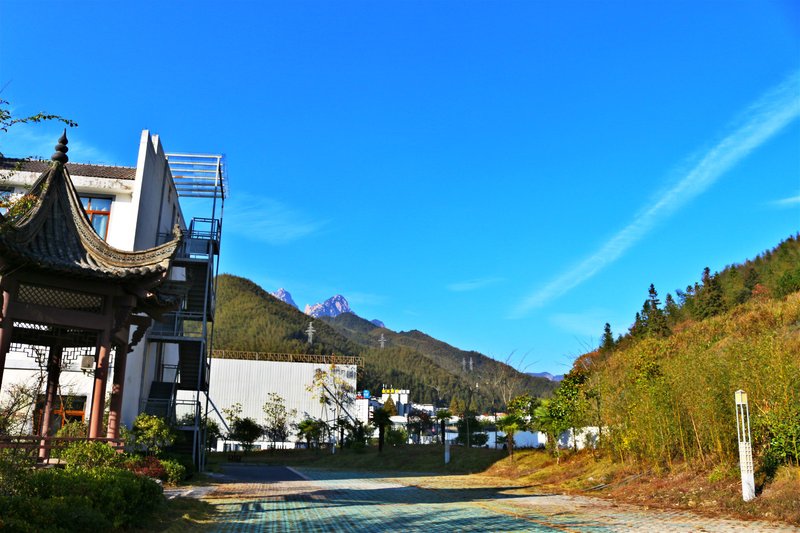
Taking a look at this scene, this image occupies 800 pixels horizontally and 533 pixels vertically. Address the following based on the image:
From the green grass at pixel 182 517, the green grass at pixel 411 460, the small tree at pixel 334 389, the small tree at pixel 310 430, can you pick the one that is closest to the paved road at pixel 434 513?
the green grass at pixel 182 517

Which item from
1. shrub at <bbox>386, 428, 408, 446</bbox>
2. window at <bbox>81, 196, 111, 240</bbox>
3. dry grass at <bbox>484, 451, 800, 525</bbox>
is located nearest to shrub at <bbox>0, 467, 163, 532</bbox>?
dry grass at <bbox>484, 451, 800, 525</bbox>

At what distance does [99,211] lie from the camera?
17266 millimetres

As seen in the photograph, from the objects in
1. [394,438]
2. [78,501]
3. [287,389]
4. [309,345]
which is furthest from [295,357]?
[78,501]

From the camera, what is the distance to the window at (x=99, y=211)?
17.2 metres

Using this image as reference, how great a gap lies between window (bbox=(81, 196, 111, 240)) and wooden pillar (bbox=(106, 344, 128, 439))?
8.24m

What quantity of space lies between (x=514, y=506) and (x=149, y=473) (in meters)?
7.29

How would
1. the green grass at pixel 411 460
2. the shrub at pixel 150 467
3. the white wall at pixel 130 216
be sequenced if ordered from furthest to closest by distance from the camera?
the green grass at pixel 411 460
the white wall at pixel 130 216
the shrub at pixel 150 467

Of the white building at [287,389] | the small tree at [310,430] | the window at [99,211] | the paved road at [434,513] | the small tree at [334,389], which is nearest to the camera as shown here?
the paved road at [434,513]

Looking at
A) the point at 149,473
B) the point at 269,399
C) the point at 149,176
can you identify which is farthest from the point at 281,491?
the point at 269,399

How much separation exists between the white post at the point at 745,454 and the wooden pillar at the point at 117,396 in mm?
9561

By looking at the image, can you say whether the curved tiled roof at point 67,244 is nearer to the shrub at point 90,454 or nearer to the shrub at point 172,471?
the shrub at point 90,454

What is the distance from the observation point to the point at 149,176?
18.1 m

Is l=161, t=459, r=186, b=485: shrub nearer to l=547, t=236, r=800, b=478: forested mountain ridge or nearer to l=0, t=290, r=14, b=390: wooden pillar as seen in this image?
l=0, t=290, r=14, b=390: wooden pillar

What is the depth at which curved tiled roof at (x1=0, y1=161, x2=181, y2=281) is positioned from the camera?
27.5 feet
